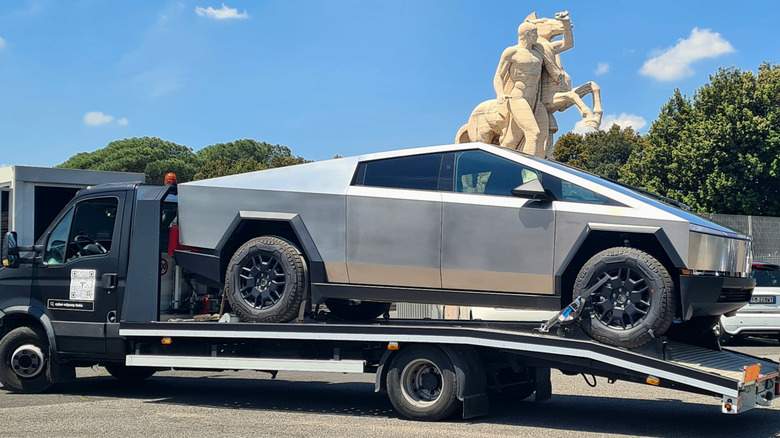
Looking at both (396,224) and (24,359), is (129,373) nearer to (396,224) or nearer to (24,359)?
(24,359)

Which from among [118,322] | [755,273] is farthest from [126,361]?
[755,273]

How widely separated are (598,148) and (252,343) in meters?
57.0

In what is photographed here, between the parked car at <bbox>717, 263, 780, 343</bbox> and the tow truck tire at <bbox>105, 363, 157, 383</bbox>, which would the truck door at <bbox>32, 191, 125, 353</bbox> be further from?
the parked car at <bbox>717, 263, 780, 343</bbox>

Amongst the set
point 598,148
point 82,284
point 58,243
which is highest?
point 598,148

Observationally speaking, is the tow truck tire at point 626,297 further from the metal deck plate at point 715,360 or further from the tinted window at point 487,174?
the tinted window at point 487,174

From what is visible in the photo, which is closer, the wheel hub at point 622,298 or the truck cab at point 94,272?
the wheel hub at point 622,298

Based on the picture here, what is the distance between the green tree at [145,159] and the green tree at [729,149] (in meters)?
40.4

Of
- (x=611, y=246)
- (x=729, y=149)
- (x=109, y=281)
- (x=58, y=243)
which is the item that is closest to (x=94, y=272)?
(x=109, y=281)

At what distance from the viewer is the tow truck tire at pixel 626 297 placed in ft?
20.8

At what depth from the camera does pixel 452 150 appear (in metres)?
7.38

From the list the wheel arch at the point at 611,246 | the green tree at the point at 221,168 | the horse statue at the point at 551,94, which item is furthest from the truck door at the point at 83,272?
the green tree at the point at 221,168

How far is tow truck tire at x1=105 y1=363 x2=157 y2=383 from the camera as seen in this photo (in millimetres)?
9680

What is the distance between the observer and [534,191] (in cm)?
673

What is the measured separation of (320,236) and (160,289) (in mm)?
1920
